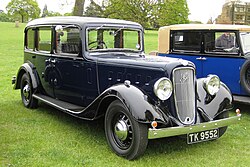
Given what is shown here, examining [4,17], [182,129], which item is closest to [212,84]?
[182,129]

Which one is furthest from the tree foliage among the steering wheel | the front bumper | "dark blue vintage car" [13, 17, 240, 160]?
the front bumper

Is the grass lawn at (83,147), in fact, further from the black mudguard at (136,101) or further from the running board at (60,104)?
the black mudguard at (136,101)

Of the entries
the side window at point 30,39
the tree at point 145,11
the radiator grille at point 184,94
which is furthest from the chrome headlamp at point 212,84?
the tree at point 145,11

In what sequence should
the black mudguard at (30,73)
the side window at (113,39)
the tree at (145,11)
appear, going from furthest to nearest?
the tree at (145,11), the black mudguard at (30,73), the side window at (113,39)

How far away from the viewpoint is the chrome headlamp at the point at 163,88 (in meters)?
4.32

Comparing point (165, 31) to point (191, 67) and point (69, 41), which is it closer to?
point (69, 41)

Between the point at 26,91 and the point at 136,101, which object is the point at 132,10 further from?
the point at 136,101

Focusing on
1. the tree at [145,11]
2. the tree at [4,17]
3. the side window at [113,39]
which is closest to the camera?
the side window at [113,39]

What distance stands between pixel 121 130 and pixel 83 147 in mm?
711

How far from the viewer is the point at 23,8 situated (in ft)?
242

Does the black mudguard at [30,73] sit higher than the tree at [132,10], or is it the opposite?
the tree at [132,10]

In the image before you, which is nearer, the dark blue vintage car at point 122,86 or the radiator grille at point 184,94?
the dark blue vintage car at point 122,86

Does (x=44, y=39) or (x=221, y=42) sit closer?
(x=44, y=39)

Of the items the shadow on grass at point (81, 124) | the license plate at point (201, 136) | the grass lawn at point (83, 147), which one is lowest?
the grass lawn at point (83, 147)
